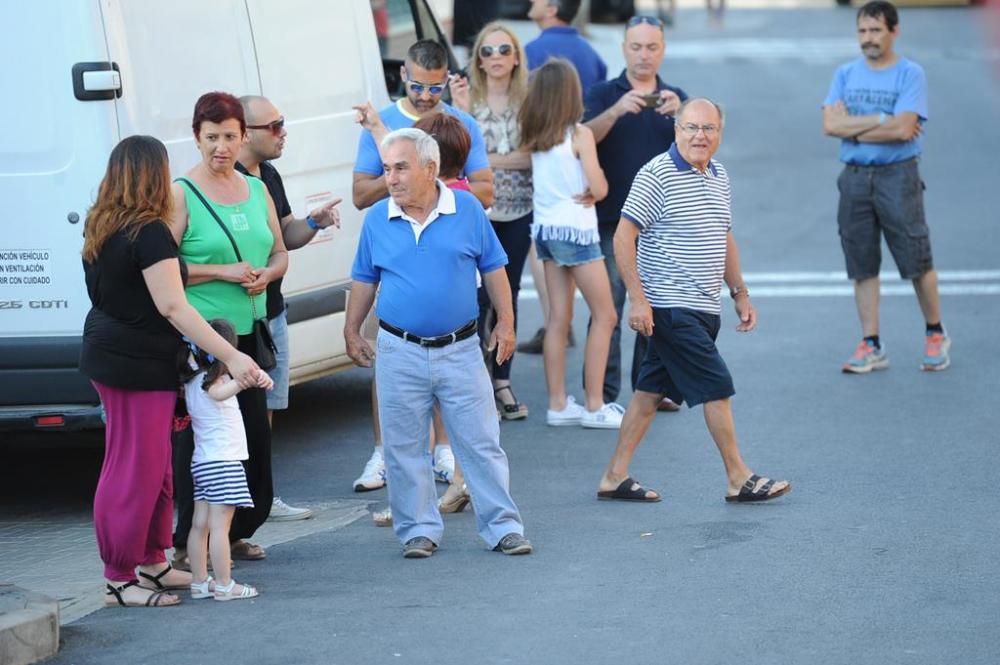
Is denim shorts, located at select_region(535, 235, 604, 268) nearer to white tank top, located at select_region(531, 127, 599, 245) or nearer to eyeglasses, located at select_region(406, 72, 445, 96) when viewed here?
white tank top, located at select_region(531, 127, 599, 245)

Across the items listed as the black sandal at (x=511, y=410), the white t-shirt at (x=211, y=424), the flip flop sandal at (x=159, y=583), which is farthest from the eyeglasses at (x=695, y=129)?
the flip flop sandal at (x=159, y=583)

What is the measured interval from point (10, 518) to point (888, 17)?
19.1ft

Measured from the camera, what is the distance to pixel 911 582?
6.27m

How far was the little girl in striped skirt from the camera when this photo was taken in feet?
20.2

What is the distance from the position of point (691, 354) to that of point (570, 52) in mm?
4006

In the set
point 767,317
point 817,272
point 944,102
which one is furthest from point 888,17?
point 944,102

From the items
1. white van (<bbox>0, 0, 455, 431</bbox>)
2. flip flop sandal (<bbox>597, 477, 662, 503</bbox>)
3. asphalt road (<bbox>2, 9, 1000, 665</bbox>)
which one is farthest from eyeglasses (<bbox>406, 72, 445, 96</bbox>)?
flip flop sandal (<bbox>597, 477, 662, 503</bbox>)

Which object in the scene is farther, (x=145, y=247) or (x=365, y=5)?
(x=365, y=5)

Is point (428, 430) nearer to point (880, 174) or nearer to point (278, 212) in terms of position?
point (278, 212)

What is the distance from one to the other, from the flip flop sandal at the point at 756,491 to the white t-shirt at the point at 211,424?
7.77 ft

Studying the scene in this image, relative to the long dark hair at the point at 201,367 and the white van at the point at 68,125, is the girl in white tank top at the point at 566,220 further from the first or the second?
the long dark hair at the point at 201,367

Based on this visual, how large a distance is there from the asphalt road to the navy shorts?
52cm

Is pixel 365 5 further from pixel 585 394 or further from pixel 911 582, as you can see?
pixel 911 582

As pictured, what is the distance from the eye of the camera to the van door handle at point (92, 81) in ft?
23.8
